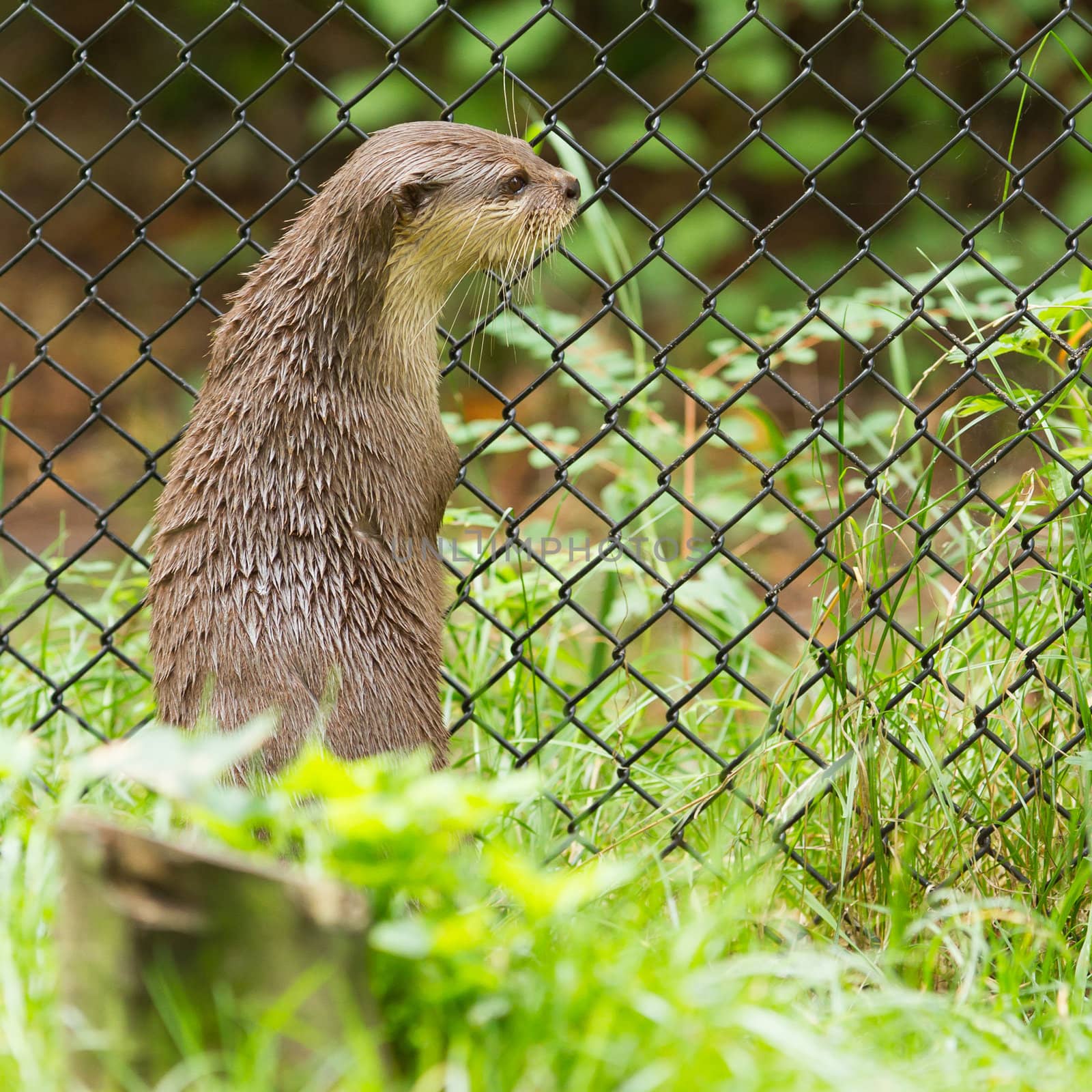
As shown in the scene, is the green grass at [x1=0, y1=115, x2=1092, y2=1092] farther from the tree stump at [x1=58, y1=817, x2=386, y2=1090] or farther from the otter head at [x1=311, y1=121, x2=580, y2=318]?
the otter head at [x1=311, y1=121, x2=580, y2=318]

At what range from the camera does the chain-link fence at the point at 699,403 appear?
7.39 feet

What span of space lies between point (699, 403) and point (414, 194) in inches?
26.4

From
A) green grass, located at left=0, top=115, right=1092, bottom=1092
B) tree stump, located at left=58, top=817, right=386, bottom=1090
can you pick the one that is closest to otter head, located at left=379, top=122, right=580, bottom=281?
green grass, located at left=0, top=115, right=1092, bottom=1092

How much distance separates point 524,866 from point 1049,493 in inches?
53.9

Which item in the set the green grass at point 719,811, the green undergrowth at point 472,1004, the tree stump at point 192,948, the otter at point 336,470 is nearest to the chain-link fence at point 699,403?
the green grass at point 719,811

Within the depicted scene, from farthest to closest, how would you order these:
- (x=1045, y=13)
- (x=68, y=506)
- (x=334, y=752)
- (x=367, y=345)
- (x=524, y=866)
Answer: (x=68, y=506) → (x=1045, y=13) → (x=367, y=345) → (x=334, y=752) → (x=524, y=866)

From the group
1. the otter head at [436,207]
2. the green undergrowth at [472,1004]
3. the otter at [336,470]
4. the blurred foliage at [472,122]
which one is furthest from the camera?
the blurred foliage at [472,122]

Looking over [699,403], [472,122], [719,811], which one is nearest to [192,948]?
[719,811]

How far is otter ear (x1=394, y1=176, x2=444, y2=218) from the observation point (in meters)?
2.16

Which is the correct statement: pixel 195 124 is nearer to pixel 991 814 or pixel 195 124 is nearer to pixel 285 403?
pixel 285 403

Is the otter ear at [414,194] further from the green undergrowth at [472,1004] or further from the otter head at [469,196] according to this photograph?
the green undergrowth at [472,1004]

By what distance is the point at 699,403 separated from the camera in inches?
97.6

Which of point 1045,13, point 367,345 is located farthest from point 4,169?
point 367,345

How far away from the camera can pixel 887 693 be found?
2.23 metres
